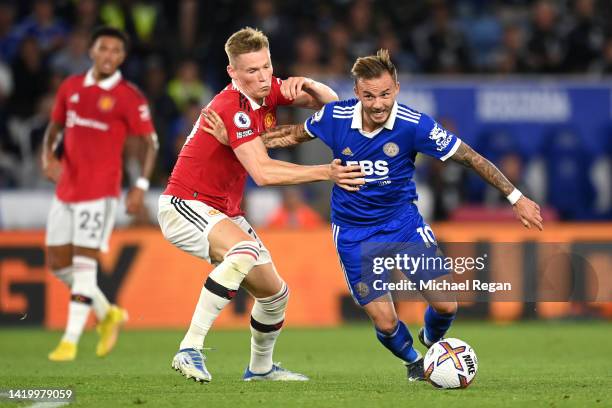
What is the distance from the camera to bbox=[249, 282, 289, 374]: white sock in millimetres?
8314

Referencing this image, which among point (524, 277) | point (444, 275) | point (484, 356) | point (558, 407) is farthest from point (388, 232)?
point (484, 356)

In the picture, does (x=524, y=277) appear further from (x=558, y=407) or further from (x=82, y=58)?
(x=82, y=58)

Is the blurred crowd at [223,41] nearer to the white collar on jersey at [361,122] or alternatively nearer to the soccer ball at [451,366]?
the white collar on jersey at [361,122]

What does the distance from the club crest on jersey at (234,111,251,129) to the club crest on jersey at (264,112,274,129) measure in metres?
0.37

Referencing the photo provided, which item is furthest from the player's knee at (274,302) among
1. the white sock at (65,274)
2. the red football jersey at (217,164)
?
the white sock at (65,274)

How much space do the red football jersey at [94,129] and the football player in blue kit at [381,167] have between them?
3.08 meters

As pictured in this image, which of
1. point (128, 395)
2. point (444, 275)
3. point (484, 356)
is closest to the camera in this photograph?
point (128, 395)

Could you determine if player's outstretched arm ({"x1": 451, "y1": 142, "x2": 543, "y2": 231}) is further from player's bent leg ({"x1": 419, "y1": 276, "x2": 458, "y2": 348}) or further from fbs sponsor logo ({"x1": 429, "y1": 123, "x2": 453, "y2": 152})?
player's bent leg ({"x1": 419, "y1": 276, "x2": 458, "y2": 348})

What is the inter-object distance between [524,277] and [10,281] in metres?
7.52

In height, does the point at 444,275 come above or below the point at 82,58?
below

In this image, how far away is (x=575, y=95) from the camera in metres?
16.8

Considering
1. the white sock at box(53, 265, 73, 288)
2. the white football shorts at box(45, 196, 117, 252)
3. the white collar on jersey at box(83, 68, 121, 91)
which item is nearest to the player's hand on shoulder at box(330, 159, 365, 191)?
the white football shorts at box(45, 196, 117, 252)

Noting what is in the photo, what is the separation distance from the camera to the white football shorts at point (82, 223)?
1089cm

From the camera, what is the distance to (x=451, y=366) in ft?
25.3
